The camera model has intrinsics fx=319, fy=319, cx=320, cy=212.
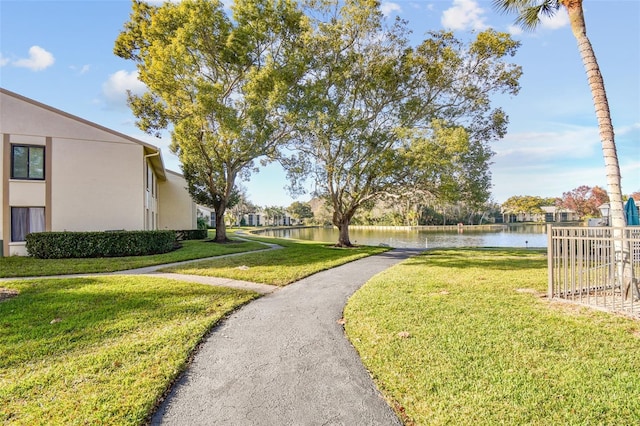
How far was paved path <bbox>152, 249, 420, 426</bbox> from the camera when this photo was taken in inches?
107

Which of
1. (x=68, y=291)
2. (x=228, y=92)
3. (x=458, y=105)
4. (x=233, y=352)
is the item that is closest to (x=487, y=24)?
(x=458, y=105)

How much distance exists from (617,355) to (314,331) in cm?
363

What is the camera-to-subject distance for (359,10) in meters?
14.4

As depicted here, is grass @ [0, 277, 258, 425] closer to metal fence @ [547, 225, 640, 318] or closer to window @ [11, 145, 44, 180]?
metal fence @ [547, 225, 640, 318]

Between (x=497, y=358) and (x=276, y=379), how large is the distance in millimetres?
2469

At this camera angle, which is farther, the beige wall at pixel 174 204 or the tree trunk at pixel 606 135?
the beige wall at pixel 174 204

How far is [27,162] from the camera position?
1319 cm

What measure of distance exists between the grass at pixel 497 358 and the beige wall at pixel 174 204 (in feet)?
75.0

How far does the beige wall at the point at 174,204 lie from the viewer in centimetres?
2542

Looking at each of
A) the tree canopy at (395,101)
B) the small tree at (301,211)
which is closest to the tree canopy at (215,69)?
the tree canopy at (395,101)

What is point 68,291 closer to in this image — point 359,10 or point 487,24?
point 359,10

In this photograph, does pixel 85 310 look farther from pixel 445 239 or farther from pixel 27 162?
pixel 445 239

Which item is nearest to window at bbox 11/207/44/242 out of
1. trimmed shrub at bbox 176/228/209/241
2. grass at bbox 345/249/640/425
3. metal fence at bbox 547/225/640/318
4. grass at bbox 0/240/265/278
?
grass at bbox 0/240/265/278

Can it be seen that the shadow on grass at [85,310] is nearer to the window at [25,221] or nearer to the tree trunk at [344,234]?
the window at [25,221]
